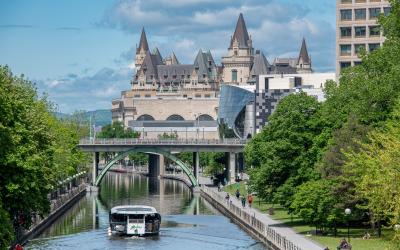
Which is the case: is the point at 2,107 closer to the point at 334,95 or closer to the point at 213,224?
the point at 334,95

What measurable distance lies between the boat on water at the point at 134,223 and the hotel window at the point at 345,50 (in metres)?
52.2

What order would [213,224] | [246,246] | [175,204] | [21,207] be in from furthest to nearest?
1. [175,204]
2. [213,224]
3. [246,246]
4. [21,207]

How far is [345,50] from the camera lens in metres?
144

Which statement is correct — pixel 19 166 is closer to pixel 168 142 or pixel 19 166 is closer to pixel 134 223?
pixel 134 223

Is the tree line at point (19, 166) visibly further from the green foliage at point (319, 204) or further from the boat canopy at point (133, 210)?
the green foliage at point (319, 204)

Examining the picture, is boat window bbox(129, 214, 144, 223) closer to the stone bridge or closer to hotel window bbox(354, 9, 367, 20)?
hotel window bbox(354, 9, 367, 20)

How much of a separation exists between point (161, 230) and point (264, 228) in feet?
59.0

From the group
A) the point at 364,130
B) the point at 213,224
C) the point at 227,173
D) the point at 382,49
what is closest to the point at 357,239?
the point at 364,130

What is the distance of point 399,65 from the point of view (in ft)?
260

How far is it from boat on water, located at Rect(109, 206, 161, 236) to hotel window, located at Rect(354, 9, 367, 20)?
53559 mm

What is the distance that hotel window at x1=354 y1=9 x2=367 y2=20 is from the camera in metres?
143

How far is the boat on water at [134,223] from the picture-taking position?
98188 millimetres

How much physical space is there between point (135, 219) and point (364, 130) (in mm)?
26371

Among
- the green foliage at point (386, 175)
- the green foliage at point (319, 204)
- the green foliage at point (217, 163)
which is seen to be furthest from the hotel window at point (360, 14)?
the green foliage at point (386, 175)
